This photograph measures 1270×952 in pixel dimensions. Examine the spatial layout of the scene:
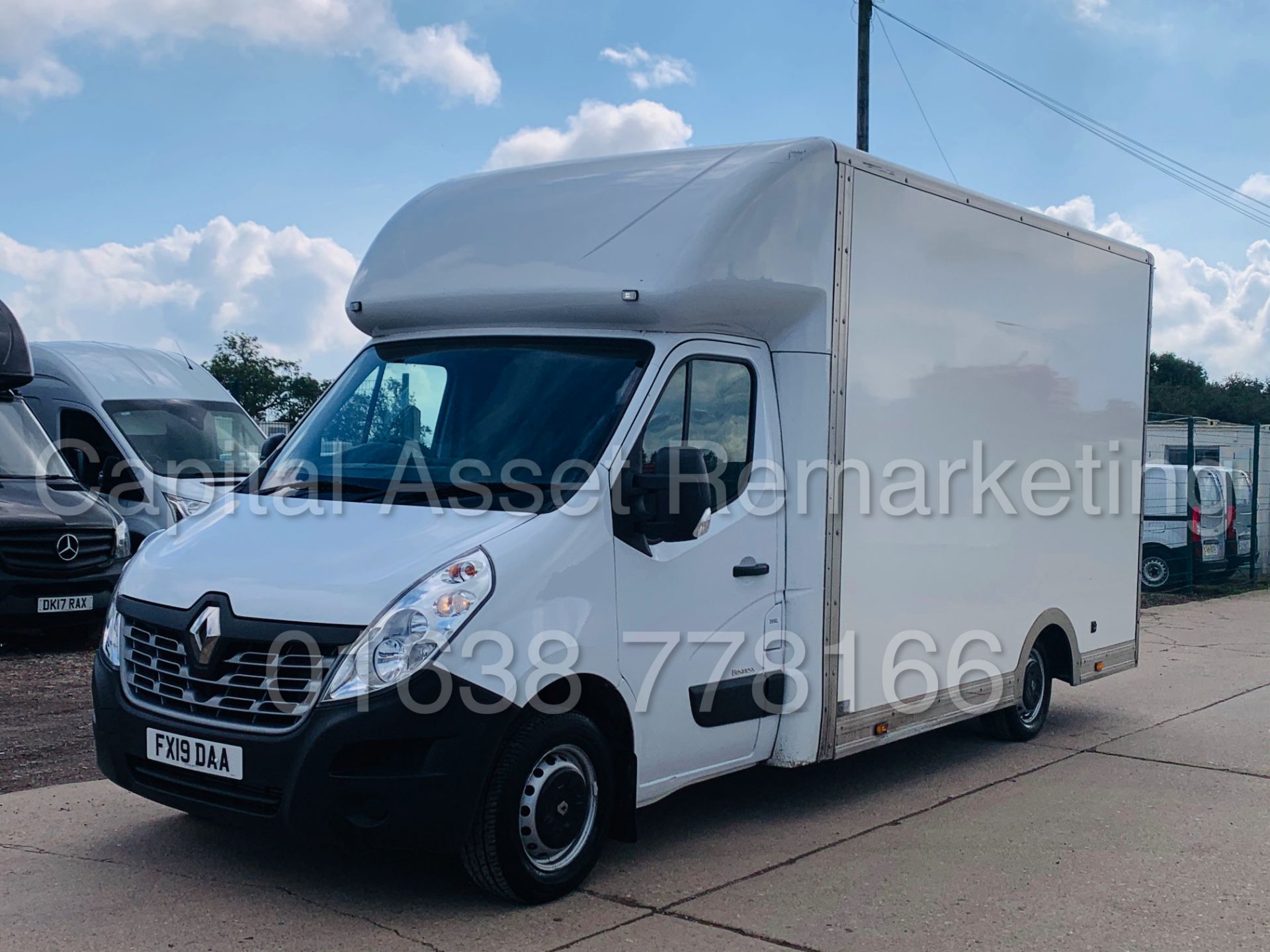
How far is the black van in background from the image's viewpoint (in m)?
11.4

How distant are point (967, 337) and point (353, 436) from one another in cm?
340

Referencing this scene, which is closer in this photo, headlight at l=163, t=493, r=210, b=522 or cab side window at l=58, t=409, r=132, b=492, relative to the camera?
headlight at l=163, t=493, r=210, b=522

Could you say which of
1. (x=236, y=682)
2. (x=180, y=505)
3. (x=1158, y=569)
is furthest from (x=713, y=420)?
(x=1158, y=569)

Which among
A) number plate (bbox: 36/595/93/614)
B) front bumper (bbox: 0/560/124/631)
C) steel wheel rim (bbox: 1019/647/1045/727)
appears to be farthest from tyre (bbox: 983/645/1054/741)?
number plate (bbox: 36/595/93/614)

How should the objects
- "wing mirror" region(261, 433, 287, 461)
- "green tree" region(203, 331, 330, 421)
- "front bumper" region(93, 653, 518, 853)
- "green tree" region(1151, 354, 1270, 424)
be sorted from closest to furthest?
"front bumper" region(93, 653, 518, 853) → "wing mirror" region(261, 433, 287, 461) → "green tree" region(203, 331, 330, 421) → "green tree" region(1151, 354, 1270, 424)

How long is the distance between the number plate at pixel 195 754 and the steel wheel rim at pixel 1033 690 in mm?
5234

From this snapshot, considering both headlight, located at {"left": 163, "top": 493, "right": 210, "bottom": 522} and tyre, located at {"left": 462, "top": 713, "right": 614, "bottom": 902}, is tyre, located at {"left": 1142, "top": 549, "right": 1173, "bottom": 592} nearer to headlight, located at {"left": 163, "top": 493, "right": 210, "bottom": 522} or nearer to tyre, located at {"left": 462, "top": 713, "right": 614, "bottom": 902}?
headlight, located at {"left": 163, "top": 493, "right": 210, "bottom": 522}

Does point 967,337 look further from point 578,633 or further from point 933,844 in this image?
point 578,633

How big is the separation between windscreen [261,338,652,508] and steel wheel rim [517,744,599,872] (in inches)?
41.0

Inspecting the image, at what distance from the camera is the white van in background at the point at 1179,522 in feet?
62.7

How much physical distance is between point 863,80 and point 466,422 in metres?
17.9

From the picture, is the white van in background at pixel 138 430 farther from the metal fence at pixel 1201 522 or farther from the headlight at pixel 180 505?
the metal fence at pixel 1201 522

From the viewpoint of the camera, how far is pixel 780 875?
5688 mm

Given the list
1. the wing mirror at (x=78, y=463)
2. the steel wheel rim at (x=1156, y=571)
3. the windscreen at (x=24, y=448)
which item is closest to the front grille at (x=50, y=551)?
the windscreen at (x=24, y=448)
